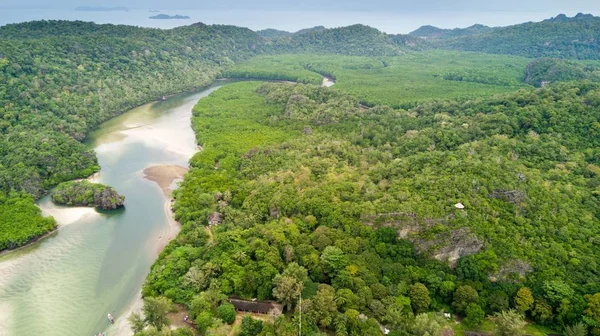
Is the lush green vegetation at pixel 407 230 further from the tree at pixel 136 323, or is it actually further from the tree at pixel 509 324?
the tree at pixel 136 323

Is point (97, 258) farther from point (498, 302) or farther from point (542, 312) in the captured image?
point (542, 312)

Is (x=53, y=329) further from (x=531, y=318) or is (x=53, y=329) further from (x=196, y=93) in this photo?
(x=196, y=93)

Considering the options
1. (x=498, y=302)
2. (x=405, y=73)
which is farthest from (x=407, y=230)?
(x=405, y=73)

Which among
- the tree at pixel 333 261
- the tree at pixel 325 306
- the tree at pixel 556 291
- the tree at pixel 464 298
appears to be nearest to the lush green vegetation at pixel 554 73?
the tree at pixel 556 291

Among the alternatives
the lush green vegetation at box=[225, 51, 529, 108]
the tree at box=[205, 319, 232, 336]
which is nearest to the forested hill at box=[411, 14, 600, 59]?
the lush green vegetation at box=[225, 51, 529, 108]

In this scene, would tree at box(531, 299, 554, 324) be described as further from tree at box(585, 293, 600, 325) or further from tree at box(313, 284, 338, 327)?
tree at box(313, 284, 338, 327)

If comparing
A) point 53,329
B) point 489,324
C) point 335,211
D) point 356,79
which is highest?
point 356,79

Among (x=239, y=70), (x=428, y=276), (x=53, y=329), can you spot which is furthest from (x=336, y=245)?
(x=239, y=70)
